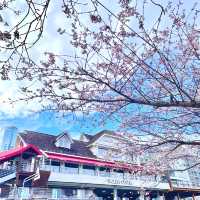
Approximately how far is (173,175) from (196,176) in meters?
5.34

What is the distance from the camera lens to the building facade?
19.9m

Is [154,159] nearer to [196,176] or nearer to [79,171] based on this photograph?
[79,171]

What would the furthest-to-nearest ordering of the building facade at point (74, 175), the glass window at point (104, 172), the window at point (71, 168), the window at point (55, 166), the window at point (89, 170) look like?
the glass window at point (104, 172)
the window at point (89, 170)
the window at point (71, 168)
the window at point (55, 166)
the building facade at point (74, 175)

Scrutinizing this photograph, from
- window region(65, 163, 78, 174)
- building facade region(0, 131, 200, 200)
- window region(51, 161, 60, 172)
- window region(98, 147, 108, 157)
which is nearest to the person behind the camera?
building facade region(0, 131, 200, 200)

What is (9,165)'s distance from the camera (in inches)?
805

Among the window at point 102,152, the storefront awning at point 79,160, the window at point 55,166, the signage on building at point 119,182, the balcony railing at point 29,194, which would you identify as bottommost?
the balcony railing at point 29,194

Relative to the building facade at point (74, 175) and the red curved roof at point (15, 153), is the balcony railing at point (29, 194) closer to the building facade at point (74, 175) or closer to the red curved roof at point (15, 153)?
the building facade at point (74, 175)

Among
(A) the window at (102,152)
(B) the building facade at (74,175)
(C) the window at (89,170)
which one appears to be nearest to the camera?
(B) the building facade at (74,175)

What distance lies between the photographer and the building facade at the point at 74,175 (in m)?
19.9

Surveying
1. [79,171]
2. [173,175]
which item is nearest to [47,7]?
[79,171]

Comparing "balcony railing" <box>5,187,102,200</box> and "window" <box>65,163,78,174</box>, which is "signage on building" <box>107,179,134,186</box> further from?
"balcony railing" <box>5,187,102,200</box>

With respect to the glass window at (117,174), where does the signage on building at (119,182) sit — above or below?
below

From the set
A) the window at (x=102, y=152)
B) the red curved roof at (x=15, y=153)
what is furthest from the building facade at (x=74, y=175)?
the window at (x=102, y=152)

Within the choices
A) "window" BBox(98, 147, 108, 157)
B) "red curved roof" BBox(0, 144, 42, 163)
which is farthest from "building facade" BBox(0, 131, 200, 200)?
"window" BBox(98, 147, 108, 157)
